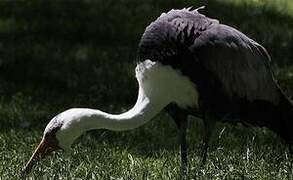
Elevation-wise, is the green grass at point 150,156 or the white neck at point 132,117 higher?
the white neck at point 132,117

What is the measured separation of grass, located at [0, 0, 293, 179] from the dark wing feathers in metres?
0.46

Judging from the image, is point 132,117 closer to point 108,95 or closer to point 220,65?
point 220,65

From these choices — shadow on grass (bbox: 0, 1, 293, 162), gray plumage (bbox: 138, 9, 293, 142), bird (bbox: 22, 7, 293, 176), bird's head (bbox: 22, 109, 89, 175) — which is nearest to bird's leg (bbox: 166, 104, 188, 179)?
bird (bbox: 22, 7, 293, 176)

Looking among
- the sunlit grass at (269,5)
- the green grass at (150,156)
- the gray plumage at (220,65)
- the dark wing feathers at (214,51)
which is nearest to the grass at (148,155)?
the green grass at (150,156)

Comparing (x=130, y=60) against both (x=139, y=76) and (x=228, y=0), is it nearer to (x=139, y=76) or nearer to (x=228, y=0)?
(x=228, y=0)

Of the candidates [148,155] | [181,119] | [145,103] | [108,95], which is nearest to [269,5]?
[108,95]

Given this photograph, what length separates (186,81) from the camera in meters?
6.82

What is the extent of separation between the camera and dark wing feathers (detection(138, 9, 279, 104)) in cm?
675

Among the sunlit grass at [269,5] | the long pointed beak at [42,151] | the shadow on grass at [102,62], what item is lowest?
the sunlit grass at [269,5]

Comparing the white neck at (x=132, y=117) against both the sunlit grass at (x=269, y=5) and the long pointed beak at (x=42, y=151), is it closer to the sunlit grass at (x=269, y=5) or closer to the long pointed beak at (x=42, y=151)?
the long pointed beak at (x=42, y=151)

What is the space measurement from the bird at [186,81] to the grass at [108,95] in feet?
0.83

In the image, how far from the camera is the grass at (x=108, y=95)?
667 centimetres

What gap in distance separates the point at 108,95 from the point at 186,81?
4327 mm

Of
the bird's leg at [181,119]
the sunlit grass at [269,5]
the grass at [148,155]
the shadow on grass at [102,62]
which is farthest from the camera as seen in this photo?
the sunlit grass at [269,5]
